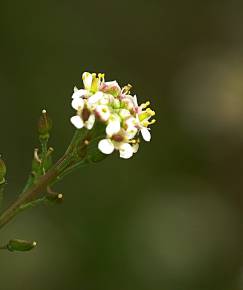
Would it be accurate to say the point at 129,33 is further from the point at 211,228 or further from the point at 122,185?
the point at 211,228

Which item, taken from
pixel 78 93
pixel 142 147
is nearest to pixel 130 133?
pixel 78 93

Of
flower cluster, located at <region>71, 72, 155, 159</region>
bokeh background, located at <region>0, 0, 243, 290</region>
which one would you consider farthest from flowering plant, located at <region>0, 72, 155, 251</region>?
bokeh background, located at <region>0, 0, 243, 290</region>

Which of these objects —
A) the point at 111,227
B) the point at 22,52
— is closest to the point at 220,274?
the point at 111,227

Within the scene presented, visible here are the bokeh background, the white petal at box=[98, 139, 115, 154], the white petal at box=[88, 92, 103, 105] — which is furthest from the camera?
the bokeh background

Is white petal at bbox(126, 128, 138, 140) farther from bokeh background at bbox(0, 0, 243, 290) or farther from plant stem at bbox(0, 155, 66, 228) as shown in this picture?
bokeh background at bbox(0, 0, 243, 290)

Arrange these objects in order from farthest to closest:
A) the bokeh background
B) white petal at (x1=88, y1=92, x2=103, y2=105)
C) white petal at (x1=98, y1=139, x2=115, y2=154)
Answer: the bokeh background
white petal at (x1=88, y1=92, x2=103, y2=105)
white petal at (x1=98, y1=139, x2=115, y2=154)

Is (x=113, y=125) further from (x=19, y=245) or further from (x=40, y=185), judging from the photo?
(x=19, y=245)

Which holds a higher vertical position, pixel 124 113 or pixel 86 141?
pixel 124 113

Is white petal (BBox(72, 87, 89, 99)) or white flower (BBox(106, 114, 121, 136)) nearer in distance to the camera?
white flower (BBox(106, 114, 121, 136))
